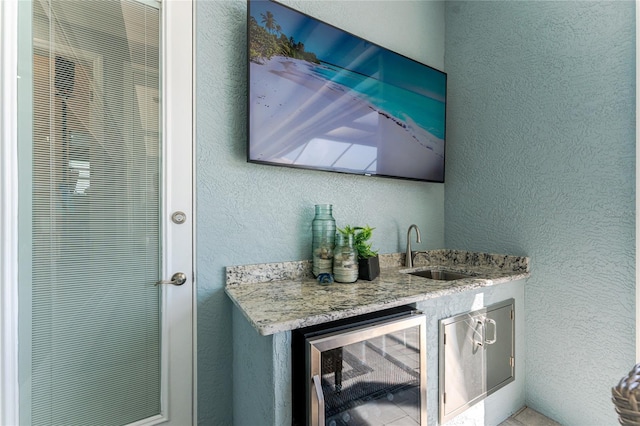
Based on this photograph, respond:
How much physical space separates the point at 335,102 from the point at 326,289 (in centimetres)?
104

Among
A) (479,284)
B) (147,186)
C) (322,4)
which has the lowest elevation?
(479,284)

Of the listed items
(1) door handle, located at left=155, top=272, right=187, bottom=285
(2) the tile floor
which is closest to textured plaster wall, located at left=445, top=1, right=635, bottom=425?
(2) the tile floor

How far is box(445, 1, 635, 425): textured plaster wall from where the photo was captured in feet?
4.75

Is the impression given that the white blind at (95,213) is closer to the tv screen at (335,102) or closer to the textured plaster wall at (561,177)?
the tv screen at (335,102)

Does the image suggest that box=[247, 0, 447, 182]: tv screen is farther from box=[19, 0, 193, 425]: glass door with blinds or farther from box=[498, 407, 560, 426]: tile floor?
box=[498, 407, 560, 426]: tile floor

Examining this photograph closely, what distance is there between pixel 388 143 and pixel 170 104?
1.27 metres

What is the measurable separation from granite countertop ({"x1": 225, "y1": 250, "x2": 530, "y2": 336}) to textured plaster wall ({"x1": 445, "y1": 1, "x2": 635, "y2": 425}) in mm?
238

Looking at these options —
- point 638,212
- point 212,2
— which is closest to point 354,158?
point 212,2

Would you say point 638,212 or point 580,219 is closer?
point 638,212

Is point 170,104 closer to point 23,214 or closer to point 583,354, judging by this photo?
point 23,214

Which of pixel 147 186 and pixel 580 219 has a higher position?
pixel 147 186

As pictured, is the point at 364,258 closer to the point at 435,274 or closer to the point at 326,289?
the point at 326,289

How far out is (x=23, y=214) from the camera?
1033 millimetres

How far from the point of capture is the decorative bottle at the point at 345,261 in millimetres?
1463
